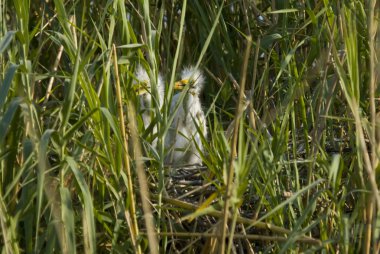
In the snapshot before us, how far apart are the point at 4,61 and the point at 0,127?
0.63 meters

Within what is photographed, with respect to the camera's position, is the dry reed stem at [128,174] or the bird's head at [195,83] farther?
the bird's head at [195,83]

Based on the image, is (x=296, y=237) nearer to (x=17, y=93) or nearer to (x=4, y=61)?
(x=17, y=93)

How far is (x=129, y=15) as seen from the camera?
14.1 ft

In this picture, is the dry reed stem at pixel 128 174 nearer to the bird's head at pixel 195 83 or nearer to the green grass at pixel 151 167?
the green grass at pixel 151 167

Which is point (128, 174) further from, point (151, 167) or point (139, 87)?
point (139, 87)

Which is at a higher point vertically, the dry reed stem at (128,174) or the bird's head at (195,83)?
the dry reed stem at (128,174)

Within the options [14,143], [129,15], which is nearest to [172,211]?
[14,143]

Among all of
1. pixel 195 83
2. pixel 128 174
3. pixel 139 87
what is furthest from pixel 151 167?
pixel 195 83

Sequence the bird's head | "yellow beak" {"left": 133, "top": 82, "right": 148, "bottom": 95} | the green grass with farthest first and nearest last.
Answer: the bird's head
"yellow beak" {"left": 133, "top": 82, "right": 148, "bottom": 95}
the green grass

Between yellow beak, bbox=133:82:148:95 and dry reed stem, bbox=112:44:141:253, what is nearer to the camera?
dry reed stem, bbox=112:44:141:253

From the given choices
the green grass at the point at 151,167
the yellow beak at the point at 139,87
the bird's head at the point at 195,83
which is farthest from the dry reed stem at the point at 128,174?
the bird's head at the point at 195,83

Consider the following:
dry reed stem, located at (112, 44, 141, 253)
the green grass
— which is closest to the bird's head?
the green grass

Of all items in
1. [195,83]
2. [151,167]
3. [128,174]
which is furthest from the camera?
[195,83]

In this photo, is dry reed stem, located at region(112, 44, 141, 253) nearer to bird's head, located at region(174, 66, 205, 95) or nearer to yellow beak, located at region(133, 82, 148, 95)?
yellow beak, located at region(133, 82, 148, 95)
